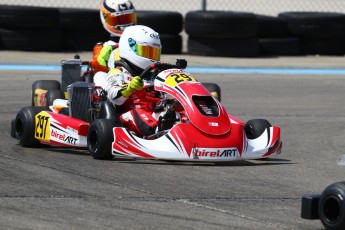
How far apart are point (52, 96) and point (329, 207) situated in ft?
15.9

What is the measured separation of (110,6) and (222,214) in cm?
474

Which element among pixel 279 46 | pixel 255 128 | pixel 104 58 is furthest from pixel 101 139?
pixel 279 46

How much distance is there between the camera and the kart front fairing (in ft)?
25.2

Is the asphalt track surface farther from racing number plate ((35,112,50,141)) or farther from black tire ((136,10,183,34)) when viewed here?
black tire ((136,10,183,34))

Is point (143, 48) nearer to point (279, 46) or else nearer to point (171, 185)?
point (171, 185)

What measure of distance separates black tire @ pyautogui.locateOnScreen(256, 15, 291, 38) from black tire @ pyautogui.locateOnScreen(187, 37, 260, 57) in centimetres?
28

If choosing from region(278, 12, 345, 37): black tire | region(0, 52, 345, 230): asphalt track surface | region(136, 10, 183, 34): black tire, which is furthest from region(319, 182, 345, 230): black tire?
region(278, 12, 345, 37): black tire

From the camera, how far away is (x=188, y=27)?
1605 centimetres

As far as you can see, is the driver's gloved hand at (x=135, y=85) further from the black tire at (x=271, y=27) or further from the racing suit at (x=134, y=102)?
the black tire at (x=271, y=27)

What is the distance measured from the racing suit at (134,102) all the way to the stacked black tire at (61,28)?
273 inches

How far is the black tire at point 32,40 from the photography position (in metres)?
15.6

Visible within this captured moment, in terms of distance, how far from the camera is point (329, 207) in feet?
17.6

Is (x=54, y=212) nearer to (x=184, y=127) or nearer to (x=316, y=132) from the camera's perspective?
(x=184, y=127)

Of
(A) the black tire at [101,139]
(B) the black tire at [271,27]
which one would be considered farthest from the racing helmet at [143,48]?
(B) the black tire at [271,27]
